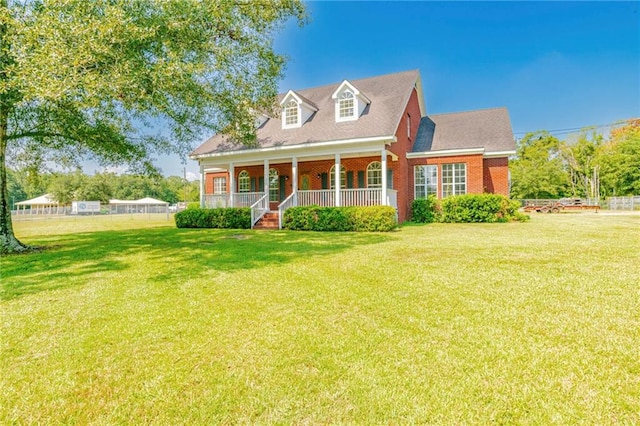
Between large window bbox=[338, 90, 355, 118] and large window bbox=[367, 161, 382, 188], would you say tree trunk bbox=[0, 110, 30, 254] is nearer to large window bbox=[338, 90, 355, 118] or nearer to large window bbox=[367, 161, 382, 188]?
large window bbox=[338, 90, 355, 118]

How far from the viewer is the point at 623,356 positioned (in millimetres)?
2701

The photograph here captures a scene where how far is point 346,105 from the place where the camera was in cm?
1584

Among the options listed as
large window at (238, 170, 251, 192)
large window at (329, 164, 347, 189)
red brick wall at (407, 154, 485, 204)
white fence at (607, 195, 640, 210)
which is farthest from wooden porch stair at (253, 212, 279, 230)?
white fence at (607, 195, 640, 210)

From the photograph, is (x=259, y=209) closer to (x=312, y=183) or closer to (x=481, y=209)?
(x=312, y=183)

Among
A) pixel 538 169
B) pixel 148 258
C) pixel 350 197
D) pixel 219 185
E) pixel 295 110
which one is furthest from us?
pixel 538 169

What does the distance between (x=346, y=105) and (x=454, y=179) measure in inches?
262

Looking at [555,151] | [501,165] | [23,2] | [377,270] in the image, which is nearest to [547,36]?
[501,165]

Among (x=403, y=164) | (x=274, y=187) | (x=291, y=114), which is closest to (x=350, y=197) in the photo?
(x=403, y=164)

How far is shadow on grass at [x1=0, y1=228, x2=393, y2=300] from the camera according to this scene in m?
5.71

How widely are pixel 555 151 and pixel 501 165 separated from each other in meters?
35.9

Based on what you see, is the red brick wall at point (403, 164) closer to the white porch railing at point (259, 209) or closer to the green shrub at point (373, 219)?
the green shrub at point (373, 219)

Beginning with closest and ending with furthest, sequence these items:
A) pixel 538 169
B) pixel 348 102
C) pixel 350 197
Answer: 1. pixel 350 197
2. pixel 348 102
3. pixel 538 169

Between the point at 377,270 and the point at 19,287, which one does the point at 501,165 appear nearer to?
the point at 377,270

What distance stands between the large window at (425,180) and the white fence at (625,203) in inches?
1066
